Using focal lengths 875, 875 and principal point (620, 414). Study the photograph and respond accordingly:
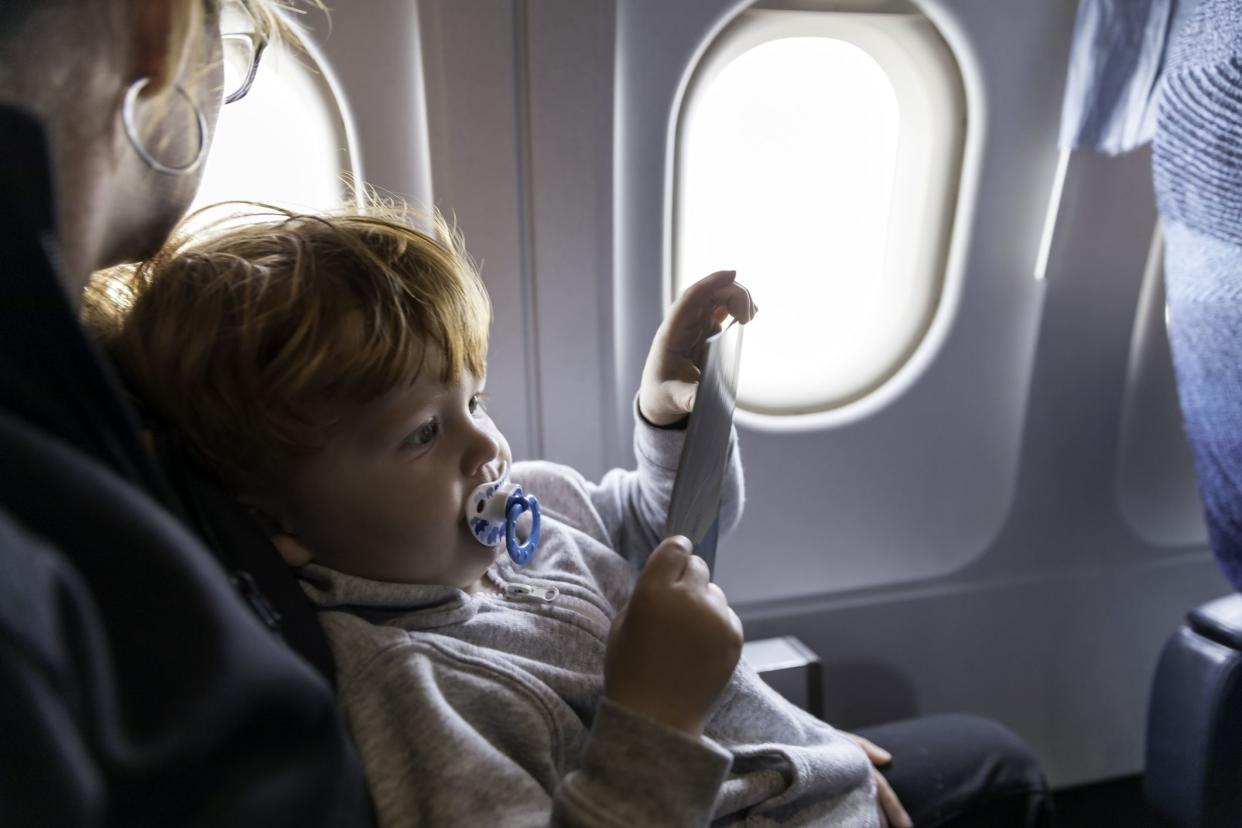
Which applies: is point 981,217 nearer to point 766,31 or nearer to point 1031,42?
point 1031,42

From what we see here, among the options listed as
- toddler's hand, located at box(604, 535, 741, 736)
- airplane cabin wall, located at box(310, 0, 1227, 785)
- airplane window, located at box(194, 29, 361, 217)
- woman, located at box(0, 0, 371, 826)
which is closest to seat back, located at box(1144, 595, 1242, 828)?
airplane cabin wall, located at box(310, 0, 1227, 785)

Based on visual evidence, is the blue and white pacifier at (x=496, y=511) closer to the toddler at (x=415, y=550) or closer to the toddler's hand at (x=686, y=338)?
the toddler at (x=415, y=550)

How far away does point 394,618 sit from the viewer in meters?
0.78

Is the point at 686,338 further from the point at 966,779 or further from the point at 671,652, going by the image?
the point at 966,779

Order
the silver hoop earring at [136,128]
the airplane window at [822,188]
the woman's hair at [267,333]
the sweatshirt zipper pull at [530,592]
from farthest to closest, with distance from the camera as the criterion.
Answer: the airplane window at [822,188]
the sweatshirt zipper pull at [530,592]
the woman's hair at [267,333]
the silver hoop earring at [136,128]

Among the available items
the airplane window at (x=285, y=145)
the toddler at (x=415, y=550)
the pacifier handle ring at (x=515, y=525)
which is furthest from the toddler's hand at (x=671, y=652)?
the airplane window at (x=285, y=145)

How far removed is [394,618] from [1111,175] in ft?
3.80

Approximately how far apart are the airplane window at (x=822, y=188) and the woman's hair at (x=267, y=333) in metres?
0.50

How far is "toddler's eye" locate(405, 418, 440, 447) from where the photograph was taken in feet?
2.56

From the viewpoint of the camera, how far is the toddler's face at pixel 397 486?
76 cm

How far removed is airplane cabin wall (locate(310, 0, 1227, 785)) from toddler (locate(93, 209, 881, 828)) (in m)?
0.23

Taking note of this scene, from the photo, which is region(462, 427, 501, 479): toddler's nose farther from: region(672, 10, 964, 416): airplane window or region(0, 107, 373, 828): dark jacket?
region(672, 10, 964, 416): airplane window

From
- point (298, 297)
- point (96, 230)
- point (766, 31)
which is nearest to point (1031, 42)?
point (766, 31)

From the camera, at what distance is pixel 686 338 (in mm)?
961
